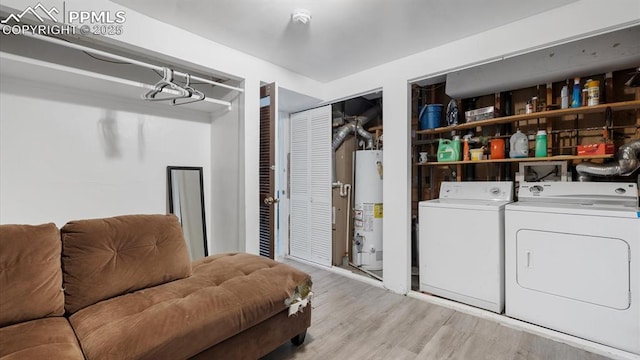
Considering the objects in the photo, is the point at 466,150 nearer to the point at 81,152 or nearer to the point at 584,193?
the point at 584,193

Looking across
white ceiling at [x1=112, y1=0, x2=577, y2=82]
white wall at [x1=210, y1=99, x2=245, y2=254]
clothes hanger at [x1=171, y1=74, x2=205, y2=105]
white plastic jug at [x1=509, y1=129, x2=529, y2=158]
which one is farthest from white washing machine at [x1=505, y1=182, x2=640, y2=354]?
clothes hanger at [x1=171, y1=74, x2=205, y2=105]

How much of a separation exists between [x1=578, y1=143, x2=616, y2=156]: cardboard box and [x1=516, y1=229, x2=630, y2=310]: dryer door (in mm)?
722

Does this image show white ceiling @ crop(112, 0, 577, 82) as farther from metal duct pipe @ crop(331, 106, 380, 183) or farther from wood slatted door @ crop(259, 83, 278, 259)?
metal duct pipe @ crop(331, 106, 380, 183)

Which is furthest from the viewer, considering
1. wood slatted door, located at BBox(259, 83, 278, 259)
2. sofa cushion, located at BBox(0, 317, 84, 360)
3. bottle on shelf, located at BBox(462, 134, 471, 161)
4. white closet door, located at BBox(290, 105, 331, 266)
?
white closet door, located at BBox(290, 105, 331, 266)

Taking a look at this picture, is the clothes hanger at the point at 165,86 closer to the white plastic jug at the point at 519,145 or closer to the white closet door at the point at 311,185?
the white closet door at the point at 311,185

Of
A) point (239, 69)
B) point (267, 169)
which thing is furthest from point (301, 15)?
point (267, 169)

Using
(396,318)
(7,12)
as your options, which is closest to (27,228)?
(7,12)

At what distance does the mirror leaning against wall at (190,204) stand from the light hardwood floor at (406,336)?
1338 mm

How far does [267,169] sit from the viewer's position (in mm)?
2631

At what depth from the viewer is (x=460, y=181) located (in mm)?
3078

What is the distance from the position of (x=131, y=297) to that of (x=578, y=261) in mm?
2948

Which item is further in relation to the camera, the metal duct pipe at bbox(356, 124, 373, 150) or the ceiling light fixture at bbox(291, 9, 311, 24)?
the metal duct pipe at bbox(356, 124, 373, 150)

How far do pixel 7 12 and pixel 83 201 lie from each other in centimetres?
132

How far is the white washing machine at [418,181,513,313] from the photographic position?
2.38 meters
